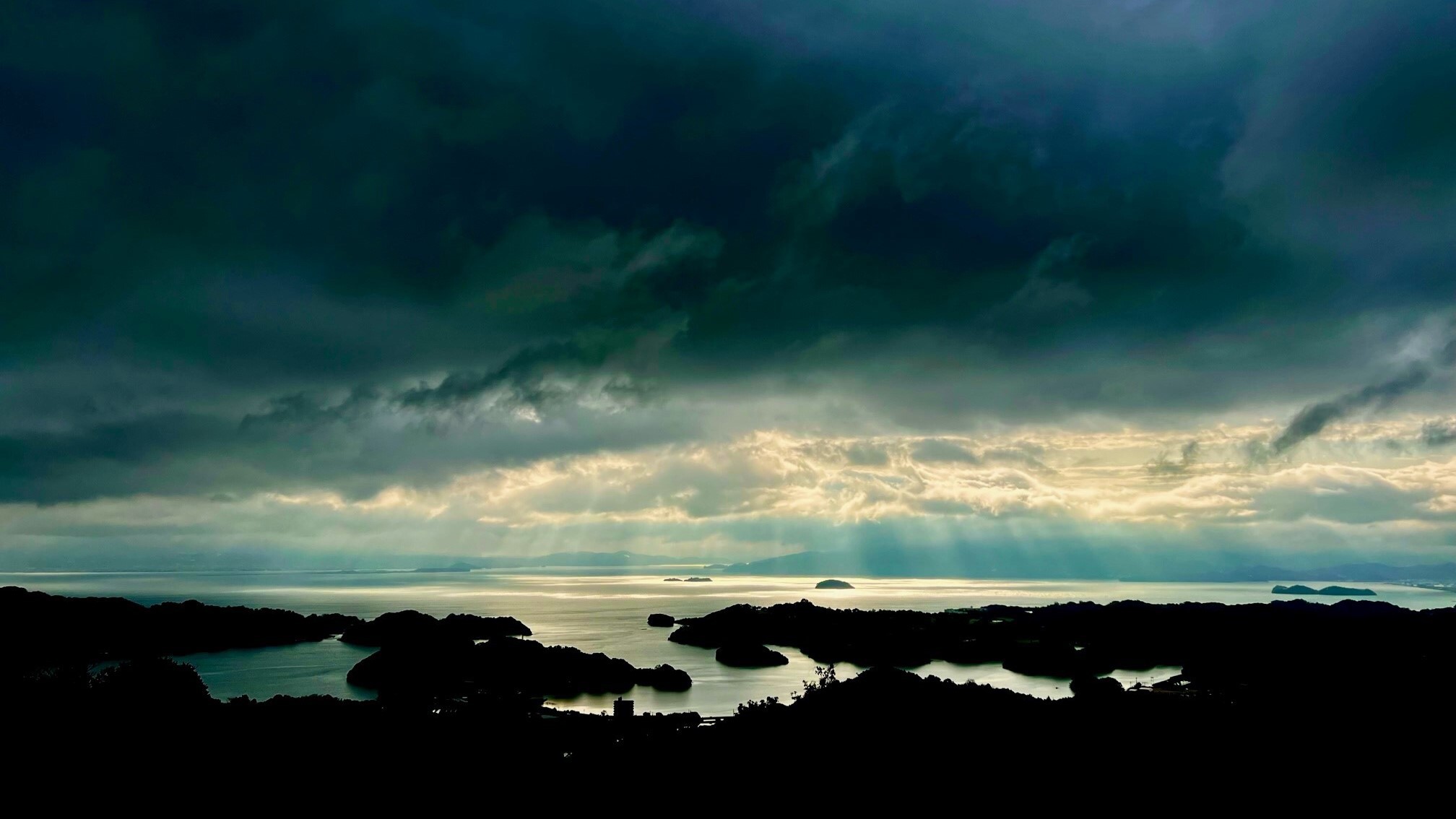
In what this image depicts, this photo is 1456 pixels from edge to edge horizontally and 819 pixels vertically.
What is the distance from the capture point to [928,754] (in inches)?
1986

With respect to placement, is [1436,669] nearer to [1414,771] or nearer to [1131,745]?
[1414,771]

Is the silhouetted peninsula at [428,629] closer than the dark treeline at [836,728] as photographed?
No

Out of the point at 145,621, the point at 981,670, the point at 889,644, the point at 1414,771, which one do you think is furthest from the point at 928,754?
the point at 145,621

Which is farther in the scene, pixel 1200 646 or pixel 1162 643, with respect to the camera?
pixel 1162 643

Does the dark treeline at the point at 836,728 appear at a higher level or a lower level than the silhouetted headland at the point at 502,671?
higher

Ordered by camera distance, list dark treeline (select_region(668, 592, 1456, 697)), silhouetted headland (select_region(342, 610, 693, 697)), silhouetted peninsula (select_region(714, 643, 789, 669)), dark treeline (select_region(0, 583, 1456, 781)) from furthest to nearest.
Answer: silhouetted peninsula (select_region(714, 643, 789, 669)), silhouetted headland (select_region(342, 610, 693, 697)), dark treeline (select_region(668, 592, 1456, 697)), dark treeline (select_region(0, 583, 1456, 781))

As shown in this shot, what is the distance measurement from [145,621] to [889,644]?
17047 cm

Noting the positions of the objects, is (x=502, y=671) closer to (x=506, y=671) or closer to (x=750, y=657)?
(x=506, y=671)

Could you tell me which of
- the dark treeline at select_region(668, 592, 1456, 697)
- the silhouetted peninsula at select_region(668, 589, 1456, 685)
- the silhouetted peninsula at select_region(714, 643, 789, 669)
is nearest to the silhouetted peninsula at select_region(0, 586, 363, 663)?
the silhouetted peninsula at select_region(668, 589, 1456, 685)

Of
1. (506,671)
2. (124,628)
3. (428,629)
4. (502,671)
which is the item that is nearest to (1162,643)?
(506,671)

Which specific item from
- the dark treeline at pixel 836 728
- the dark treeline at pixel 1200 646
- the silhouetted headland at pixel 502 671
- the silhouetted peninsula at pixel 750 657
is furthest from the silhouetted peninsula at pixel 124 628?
the silhouetted peninsula at pixel 750 657

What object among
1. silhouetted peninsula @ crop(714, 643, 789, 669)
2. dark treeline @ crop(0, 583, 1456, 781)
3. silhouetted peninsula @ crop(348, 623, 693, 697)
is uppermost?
dark treeline @ crop(0, 583, 1456, 781)

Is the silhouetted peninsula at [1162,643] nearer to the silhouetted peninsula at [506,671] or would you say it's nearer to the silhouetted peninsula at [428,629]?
the silhouetted peninsula at [428,629]

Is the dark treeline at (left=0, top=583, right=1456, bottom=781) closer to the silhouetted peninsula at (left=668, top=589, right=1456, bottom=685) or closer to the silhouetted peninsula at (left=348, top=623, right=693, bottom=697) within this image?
the silhouetted peninsula at (left=348, top=623, right=693, bottom=697)
